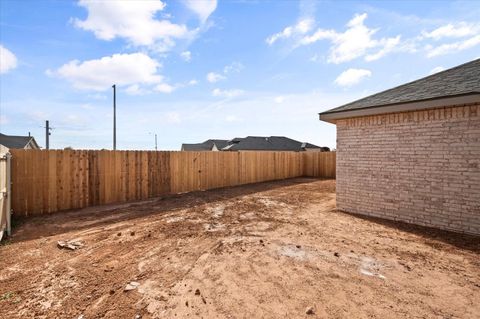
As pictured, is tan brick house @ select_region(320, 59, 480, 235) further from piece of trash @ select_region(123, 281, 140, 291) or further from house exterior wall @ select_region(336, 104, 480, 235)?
piece of trash @ select_region(123, 281, 140, 291)

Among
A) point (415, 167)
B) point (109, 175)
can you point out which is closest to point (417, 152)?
point (415, 167)

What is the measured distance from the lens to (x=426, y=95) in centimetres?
577

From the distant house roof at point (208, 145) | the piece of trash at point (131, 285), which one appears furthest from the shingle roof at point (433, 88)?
the distant house roof at point (208, 145)

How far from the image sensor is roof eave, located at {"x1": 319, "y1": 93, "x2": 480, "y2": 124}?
5043mm

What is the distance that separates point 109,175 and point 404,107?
9013 mm

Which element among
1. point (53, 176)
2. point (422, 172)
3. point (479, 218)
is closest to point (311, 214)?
point (422, 172)

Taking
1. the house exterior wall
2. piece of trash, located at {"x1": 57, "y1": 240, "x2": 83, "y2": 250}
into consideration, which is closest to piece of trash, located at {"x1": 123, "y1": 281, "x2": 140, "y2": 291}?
piece of trash, located at {"x1": 57, "y1": 240, "x2": 83, "y2": 250}

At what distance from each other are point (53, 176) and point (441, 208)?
10149mm

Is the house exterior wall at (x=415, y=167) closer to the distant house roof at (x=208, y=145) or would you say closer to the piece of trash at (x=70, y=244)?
the piece of trash at (x=70, y=244)

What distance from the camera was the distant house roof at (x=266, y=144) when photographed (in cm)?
3513

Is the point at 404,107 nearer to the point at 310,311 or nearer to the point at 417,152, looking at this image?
the point at 417,152

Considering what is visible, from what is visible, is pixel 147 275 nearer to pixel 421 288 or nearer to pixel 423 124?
pixel 421 288

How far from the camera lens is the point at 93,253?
445 cm

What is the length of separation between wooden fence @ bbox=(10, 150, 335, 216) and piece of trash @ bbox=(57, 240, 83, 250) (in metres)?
3.23
